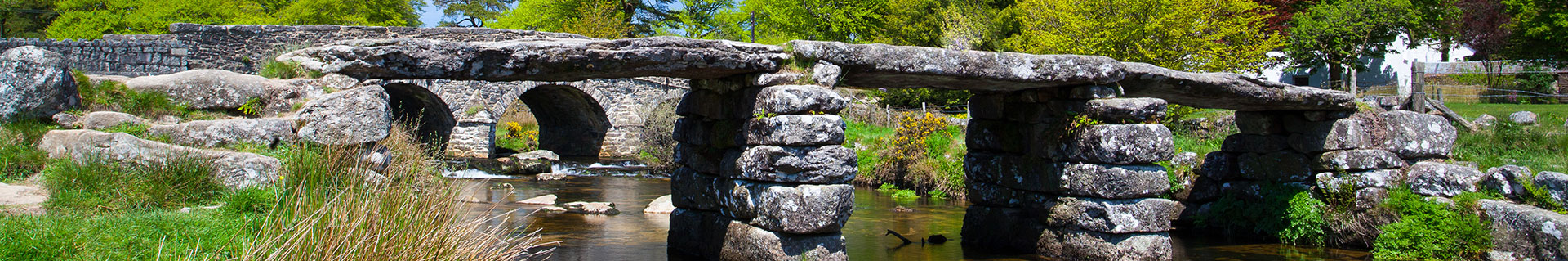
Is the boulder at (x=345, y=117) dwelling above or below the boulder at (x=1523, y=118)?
below

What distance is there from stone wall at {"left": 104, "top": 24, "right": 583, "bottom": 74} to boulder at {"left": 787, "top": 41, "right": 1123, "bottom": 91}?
34.0 ft

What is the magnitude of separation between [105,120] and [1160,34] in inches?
657

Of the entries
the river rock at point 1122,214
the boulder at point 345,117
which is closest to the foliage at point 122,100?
the boulder at point 345,117

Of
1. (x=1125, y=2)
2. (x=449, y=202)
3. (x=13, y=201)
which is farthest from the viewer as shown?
(x=1125, y=2)

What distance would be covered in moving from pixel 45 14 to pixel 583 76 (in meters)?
31.7

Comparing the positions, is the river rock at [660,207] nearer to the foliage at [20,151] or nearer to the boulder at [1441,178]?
the foliage at [20,151]

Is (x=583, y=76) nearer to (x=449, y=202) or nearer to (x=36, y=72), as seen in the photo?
(x=449, y=202)

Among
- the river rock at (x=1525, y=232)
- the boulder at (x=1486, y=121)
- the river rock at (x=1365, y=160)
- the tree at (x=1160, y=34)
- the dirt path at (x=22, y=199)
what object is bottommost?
the river rock at (x=1525, y=232)

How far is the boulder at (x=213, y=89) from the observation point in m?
6.36

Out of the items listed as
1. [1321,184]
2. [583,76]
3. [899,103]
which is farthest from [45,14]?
[1321,184]

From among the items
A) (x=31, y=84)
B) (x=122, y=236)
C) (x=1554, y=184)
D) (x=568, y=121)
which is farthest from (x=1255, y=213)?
(x=568, y=121)

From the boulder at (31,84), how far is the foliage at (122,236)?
5.51 feet

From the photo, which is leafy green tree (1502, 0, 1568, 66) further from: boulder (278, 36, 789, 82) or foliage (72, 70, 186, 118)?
foliage (72, 70, 186, 118)

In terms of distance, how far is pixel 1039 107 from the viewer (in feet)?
27.4
